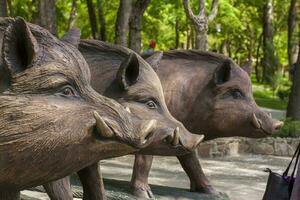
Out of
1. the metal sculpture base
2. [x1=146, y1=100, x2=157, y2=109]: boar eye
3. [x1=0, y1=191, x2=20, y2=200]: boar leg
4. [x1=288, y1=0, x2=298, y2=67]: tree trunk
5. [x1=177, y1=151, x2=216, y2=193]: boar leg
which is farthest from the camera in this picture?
[x1=288, y1=0, x2=298, y2=67]: tree trunk

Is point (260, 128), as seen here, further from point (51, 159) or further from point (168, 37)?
point (168, 37)

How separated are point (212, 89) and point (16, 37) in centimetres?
374

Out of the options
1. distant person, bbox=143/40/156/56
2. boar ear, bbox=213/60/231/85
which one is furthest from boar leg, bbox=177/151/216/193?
distant person, bbox=143/40/156/56

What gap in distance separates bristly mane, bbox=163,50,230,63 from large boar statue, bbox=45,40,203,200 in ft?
6.58

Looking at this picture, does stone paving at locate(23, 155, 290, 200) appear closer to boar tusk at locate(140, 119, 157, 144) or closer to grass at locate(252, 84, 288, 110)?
boar tusk at locate(140, 119, 157, 144)

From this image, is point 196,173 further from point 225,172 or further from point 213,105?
point 225,172

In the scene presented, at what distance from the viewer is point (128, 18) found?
1234 centimetres

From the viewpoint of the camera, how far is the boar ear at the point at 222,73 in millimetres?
6430

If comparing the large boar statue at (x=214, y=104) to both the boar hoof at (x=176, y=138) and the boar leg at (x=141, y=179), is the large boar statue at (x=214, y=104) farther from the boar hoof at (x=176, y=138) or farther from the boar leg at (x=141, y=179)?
the boar hoof at (x=176, y=138)

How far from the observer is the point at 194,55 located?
6.93 m

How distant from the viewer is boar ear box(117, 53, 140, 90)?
4598 mm

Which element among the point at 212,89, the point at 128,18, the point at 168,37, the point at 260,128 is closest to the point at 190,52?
the point at 212,89

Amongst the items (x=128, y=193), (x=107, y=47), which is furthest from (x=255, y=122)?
(x=107, y=47)

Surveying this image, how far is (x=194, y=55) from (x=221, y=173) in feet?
13.1
